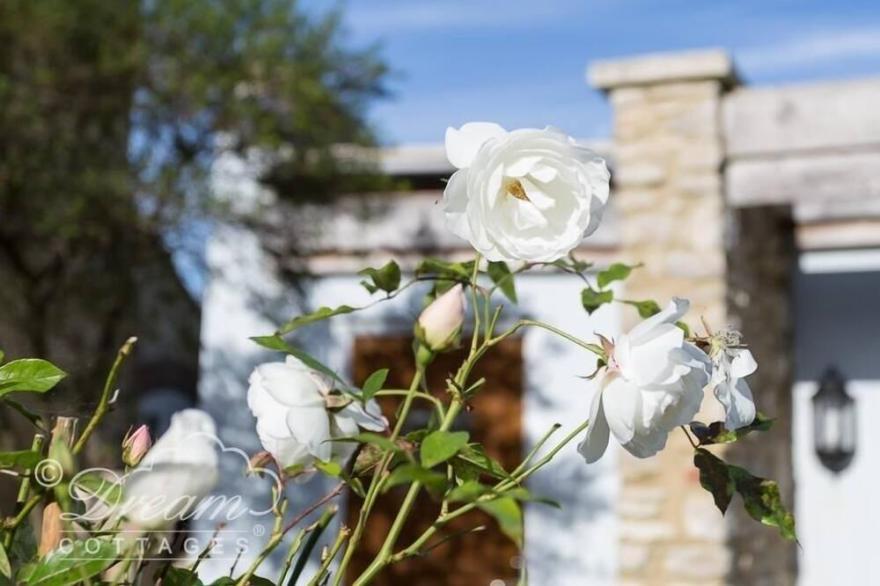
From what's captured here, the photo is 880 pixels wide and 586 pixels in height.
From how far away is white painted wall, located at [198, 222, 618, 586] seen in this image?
5.82 meters

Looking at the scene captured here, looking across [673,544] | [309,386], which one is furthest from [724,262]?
[309,386]

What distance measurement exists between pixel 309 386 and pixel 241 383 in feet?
18.6

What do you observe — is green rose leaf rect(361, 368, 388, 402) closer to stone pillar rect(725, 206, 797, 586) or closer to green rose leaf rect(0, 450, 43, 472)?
green rose leaf rect(0, 450, 43, 472)

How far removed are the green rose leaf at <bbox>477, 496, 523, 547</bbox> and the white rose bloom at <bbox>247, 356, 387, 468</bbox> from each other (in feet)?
0.63

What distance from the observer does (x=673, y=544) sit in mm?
5020

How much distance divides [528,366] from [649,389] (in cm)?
534

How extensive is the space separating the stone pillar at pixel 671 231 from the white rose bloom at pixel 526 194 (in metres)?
4.23

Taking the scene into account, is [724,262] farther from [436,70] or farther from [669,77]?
[436,70]

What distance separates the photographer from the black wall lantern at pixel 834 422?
5727 mm

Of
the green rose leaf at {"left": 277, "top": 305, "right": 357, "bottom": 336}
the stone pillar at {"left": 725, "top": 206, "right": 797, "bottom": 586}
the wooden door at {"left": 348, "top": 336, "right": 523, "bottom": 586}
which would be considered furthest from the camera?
the wooden door at {"left": 348, "top": 336, "right": 523, "bottom": 586}

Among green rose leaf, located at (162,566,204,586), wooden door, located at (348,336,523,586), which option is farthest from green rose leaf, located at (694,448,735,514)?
wooden door, located at (348,336,523,586)

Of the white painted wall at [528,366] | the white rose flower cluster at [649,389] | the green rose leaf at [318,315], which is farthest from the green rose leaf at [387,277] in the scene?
the white painted wall at [528,366]

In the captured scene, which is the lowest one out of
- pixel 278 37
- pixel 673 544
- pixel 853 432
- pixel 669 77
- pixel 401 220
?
pixel 673 544

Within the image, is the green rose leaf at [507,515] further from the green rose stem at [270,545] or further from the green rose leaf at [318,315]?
the green rose leaf at [318,315]
